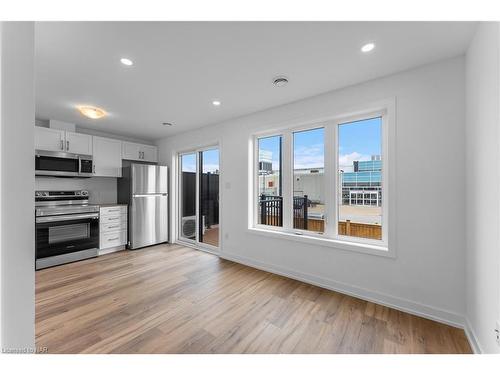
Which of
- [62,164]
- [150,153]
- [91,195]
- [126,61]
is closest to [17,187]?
[126,61]

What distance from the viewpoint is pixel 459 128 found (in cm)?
179

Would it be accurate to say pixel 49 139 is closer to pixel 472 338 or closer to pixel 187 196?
pixel 187 196

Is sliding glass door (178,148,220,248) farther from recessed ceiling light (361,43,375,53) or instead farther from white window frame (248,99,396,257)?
recessed ceiling light (361,43,375,53)

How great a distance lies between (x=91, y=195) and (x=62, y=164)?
2.91ft

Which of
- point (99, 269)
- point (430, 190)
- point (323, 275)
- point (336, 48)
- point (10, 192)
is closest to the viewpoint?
point (10, 192)

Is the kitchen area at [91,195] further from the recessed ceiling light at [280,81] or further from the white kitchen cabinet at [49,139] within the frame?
the recessed ceiling light at [280,81]

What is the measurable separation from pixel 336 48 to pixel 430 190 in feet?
5.08

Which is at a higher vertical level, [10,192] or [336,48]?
[336,48]

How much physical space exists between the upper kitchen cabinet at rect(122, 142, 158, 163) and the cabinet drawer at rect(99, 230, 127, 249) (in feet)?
5.24

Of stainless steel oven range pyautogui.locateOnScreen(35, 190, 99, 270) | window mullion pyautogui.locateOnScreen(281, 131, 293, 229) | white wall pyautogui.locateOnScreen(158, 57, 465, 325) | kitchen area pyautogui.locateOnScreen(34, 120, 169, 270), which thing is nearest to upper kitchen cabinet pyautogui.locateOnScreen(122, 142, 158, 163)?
kitchen area pyautogui.locateOnScreen(34, 120, 169, 270)

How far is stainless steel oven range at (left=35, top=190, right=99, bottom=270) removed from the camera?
311cm

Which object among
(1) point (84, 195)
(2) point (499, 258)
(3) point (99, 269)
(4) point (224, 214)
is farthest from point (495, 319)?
(1) point (84, 195)

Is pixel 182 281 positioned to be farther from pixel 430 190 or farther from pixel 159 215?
pixel 430 190
